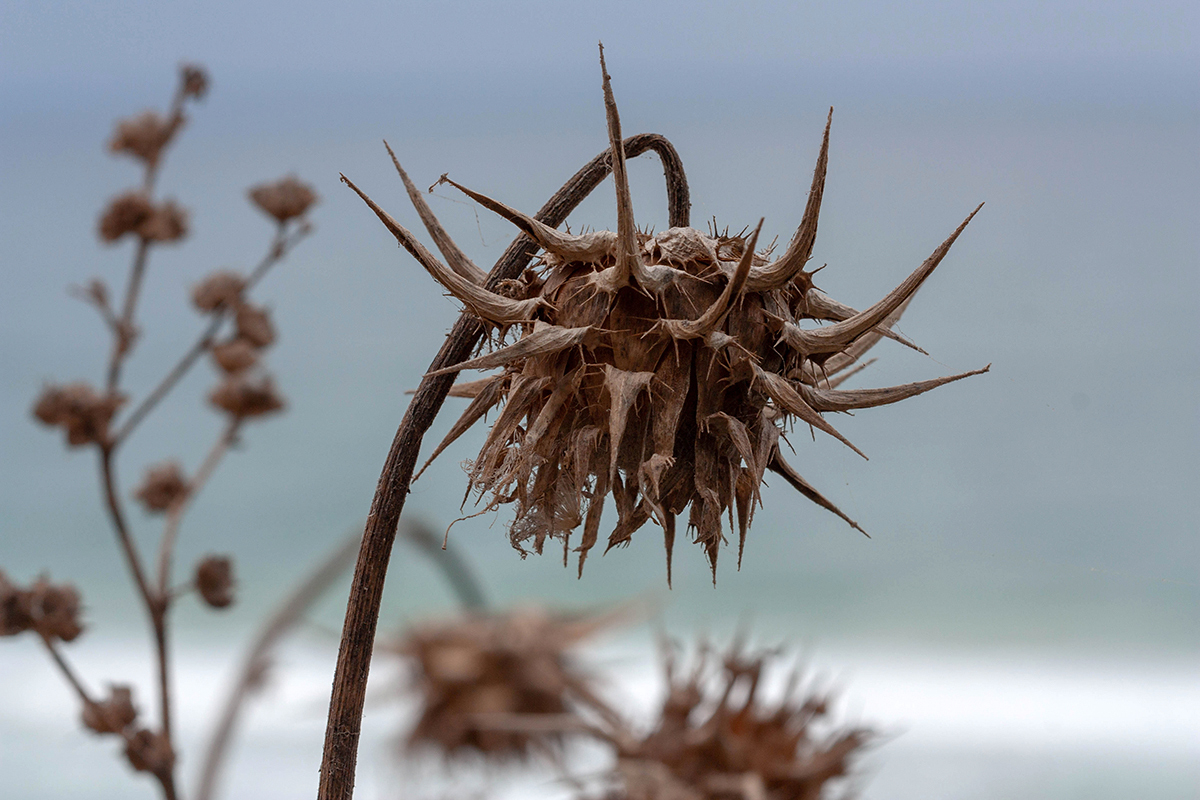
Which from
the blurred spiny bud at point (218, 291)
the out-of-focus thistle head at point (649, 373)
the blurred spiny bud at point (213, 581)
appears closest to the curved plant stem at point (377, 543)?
the out-of-focus thistle head at point (649, 373)

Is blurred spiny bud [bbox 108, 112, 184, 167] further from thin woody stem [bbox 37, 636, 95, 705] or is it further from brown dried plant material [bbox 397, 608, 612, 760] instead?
brown dried plant material [bbox 397, 608, 612, 760]

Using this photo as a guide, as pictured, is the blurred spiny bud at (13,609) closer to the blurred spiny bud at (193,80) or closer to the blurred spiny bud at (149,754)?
the blurred spiny bud at (149,754)

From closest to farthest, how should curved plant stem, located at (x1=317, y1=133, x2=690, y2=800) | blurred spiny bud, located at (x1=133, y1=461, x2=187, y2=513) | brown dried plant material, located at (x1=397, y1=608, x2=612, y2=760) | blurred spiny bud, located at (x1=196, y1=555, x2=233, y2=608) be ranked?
curved plant stem, located at (x1=317, y1=133, x2=690, y2=800), blurred spiny bud, located at (x1=196, y1=555, x2=233, y2=608), blurred spiny bud, located at (x1=133, y1=461, x2=187, y2=513), brown dried plant material, located at (x1=397, y1=608, x2=612, y2=760)

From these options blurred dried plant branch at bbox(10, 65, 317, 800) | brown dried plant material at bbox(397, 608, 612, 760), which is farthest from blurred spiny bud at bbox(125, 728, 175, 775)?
brown dried plant material at bbox(397, 608, 612, 760)

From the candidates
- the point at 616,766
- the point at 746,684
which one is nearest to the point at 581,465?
the point at 616,766

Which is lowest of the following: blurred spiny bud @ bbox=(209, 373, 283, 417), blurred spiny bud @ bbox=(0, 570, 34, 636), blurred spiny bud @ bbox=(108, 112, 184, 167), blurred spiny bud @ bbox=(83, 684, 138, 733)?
blurred spiny bud @ bbox=(83, 684, 138, 733)
